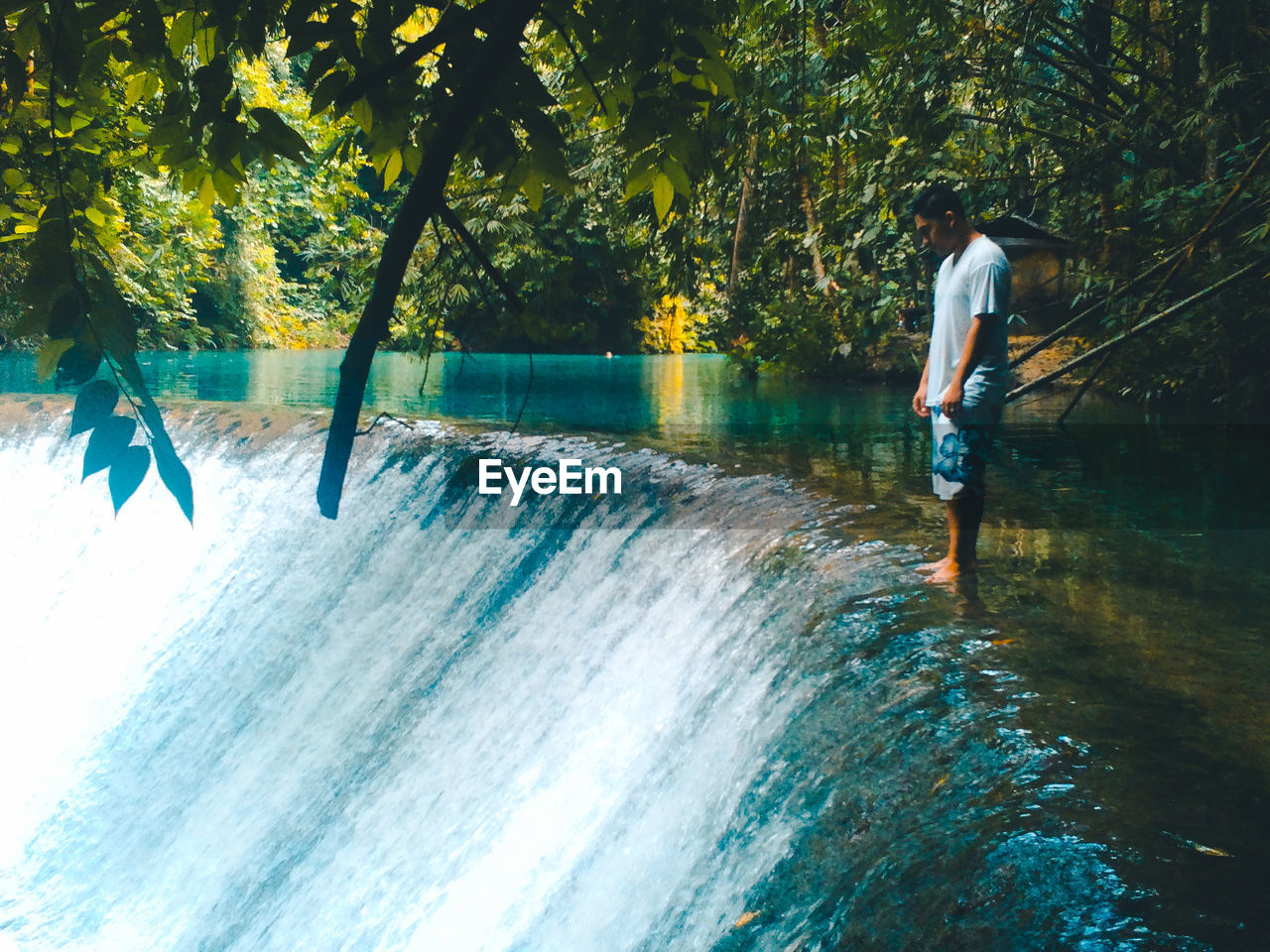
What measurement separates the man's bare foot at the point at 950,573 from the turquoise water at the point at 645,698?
99 mm

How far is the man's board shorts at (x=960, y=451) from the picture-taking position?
3.90 meters

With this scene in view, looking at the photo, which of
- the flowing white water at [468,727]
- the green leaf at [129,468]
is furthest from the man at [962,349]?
the green leaf at [129,468]

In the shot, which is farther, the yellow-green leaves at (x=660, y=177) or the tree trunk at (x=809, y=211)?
the tree trunk at (x=809, y=211)

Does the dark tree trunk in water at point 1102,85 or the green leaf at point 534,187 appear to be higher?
the dark tree trunk in water at point 1102,85

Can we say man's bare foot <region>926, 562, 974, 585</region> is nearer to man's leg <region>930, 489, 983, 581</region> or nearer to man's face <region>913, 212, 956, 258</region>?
man's leg <region>930, 489, 983, 581</region>

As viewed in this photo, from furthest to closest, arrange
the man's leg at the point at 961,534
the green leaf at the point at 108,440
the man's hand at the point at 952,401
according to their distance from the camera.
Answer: the man's leg at the point at 961,534 → the man's hand at the point at 952,401 → the green leaf at the point at 108,440

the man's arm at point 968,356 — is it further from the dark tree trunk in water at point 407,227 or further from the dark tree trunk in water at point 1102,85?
the dark tree trunk in water at point 1102,85

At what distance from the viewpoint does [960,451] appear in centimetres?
396

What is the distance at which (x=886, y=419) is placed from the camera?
35.2 feet

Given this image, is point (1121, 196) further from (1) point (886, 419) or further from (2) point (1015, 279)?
(2) point (1015, 279)

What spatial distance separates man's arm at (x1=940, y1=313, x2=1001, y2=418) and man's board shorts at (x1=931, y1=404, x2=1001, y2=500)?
0.07 metres

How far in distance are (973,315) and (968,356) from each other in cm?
15

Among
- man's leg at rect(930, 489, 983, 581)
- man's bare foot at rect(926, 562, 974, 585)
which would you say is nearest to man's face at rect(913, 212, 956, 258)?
man's leg at rect(930, 489, 983, 581)

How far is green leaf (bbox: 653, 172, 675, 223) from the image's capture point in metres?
1.64
